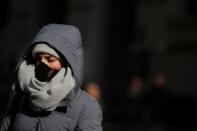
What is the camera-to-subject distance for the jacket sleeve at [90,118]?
14.1ft

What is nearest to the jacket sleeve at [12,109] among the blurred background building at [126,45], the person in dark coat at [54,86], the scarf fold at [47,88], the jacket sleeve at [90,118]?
the person in dark coat at [54,86]

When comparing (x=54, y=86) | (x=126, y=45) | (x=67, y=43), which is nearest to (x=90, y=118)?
(x=54, y=86)

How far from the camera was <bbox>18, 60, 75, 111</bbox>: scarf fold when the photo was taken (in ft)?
13.8

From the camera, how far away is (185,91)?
861 inches

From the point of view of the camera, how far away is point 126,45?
2466 cm

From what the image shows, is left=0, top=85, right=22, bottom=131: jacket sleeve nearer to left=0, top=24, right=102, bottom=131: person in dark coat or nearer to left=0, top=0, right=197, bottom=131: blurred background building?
left=0, top=24, right=102, bottom=131: person in dark coat

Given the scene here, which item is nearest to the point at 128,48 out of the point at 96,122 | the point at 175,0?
the point at 175,0

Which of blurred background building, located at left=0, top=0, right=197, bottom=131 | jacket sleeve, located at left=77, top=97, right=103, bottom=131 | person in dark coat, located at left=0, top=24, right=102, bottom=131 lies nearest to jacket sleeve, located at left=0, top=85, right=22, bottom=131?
person in dark coat, located at left=0, top=24, right=102, bottom=131

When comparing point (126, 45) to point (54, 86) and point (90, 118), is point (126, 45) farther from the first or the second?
point (54, 86)

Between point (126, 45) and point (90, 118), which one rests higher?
point (90, 118)

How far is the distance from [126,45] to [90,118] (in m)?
20.4

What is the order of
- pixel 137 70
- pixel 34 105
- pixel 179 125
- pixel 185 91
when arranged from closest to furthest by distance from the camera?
pixel 34 105
pixel 179 125
pixel 185 91
pixel 137 70

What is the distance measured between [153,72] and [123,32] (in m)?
2.69

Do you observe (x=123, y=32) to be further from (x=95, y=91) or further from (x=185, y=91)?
(x=95, y=91)
